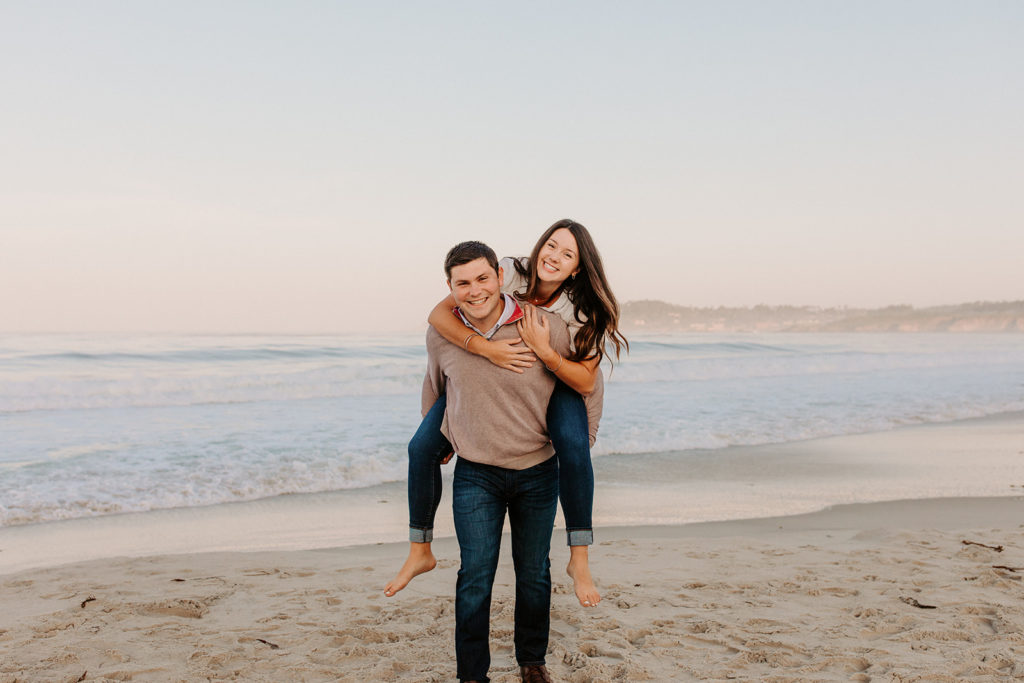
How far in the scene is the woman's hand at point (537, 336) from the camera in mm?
2752

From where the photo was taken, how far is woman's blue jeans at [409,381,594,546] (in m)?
2.79

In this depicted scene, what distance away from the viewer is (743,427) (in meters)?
11.0

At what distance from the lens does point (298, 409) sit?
503 inches

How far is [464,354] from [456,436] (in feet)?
1.03

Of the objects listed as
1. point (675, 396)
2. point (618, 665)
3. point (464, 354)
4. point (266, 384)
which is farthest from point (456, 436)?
point (266, 384)

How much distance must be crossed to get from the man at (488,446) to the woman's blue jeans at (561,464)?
6 centimetres

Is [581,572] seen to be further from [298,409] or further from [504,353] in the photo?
[298,409]

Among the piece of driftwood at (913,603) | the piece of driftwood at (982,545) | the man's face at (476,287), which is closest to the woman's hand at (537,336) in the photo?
the man's face at (476,287)

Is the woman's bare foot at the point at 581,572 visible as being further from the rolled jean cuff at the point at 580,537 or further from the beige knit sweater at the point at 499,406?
the beige knit sweater at the point at 499,406

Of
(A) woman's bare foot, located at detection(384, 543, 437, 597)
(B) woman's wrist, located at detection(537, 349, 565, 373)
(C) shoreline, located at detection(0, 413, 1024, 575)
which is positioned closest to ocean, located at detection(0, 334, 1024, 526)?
(C) shoreline, located at detection(0, 413, 1024, 575)

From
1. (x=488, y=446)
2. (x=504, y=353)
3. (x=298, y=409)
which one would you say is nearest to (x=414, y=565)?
(x=488, y=446)

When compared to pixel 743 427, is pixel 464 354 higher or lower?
higher

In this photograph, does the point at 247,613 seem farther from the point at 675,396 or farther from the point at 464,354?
the point at 675,396

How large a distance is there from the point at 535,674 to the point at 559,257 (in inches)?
67.1
